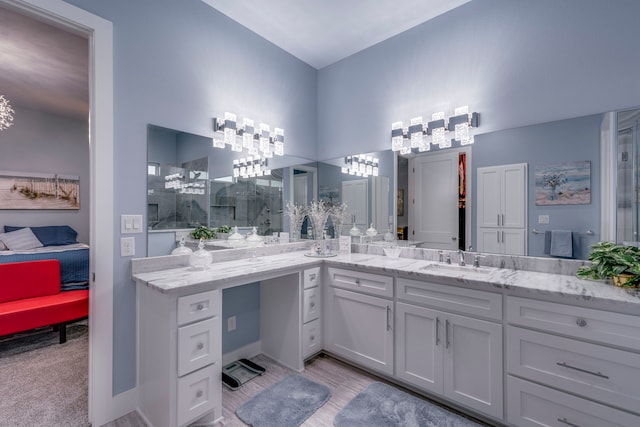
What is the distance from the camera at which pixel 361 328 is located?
7.63 feet

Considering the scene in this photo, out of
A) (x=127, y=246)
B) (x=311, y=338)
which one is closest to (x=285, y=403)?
(x=311, y=338)

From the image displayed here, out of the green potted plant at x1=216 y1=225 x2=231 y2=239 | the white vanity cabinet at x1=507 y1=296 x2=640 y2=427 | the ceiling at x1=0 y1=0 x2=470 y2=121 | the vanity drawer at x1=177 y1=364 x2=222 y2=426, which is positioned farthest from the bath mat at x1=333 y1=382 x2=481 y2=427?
the ceiling at x1=0 y1=0 x2=470 y2=121

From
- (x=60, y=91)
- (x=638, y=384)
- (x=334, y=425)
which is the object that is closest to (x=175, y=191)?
(x=334, y=425)

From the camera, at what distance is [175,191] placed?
7.26ft

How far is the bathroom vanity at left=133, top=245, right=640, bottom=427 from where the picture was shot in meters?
1.43

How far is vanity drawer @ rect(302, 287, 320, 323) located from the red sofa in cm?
242

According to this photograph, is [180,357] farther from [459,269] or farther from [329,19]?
[329,19]

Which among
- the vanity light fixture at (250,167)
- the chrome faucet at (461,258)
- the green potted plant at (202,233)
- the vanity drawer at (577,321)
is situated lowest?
the vanity drawer at (577,321)

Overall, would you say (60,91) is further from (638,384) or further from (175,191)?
(638,384)

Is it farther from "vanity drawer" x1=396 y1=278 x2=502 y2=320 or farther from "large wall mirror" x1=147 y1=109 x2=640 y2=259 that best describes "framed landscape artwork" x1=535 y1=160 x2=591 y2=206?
"vanity drawer" x1=396 y1=278 x2=502 y2=320

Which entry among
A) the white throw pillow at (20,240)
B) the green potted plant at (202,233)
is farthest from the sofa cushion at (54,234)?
the green potted plant at (202,233)

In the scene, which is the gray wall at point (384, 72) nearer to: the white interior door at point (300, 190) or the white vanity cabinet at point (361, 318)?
the white interior door at point (300, 190)

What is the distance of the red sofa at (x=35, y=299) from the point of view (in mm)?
2682

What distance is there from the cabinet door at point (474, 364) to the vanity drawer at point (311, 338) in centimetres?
106
